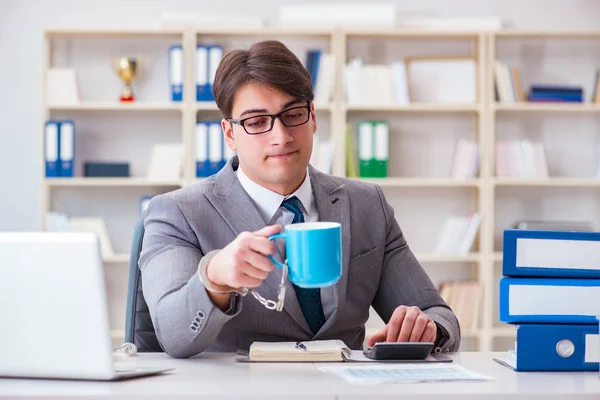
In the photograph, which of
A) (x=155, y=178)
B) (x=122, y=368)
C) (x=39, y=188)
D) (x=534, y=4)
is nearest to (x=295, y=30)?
(x=155, y=178)

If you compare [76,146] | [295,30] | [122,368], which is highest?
[295,30]

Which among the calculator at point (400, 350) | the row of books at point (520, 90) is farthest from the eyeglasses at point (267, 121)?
the row of books at point (520, 90)

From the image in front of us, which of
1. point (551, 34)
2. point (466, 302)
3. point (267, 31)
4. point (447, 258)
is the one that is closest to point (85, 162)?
Answer: point (267, 31)

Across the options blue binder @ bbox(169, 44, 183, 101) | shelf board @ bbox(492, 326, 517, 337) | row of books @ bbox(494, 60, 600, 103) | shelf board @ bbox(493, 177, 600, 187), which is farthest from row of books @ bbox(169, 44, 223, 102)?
shelf board @ bbox(492, 326, 517, 337)

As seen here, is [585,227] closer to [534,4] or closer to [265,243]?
[534,4]

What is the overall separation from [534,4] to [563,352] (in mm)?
3604

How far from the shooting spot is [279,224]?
1783 mm

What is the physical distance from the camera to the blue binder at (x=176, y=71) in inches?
174

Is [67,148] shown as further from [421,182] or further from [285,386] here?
[285,386]

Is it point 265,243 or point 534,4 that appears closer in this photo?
point 265,243

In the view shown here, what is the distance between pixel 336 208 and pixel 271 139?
0.28m

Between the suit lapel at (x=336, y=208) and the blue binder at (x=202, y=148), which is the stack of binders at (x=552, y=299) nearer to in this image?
the suit lapel at (x=336, y=208)

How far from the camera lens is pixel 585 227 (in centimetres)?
449

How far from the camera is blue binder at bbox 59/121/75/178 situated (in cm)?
440
